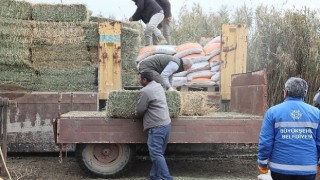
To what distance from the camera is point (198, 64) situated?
32.1 ft

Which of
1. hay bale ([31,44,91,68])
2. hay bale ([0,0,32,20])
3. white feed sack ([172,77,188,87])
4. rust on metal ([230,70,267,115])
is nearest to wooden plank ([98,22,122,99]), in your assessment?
hay bale ([31,44,91,68])

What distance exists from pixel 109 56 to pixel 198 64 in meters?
1.69

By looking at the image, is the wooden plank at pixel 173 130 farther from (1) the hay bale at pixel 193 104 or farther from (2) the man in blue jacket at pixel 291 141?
(2) the man in blue jacket at pixel 291 141

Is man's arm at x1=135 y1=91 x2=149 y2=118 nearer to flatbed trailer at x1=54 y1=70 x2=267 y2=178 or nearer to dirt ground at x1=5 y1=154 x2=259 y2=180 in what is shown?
flatbed trailer at x1=54 y1=70 x2=267 y2=178

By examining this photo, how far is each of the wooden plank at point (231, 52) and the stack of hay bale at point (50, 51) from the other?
180 cm

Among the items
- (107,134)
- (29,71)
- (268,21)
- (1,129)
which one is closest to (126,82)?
(29,71)

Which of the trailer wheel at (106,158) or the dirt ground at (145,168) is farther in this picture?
the dirt ground at (145,168)

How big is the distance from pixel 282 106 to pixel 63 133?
385 cm

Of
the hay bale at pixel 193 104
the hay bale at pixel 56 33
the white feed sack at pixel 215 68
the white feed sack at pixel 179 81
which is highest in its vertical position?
the hay bale at pixel 56 33

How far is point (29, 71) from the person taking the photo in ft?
32.5

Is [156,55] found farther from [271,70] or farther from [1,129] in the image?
[271,70]

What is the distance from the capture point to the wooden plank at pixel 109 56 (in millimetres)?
9578

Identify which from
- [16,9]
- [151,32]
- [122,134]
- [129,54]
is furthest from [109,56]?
[122,134]

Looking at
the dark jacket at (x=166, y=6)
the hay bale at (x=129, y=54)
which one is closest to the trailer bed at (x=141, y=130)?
the hay bale at (x=129, y=54)
